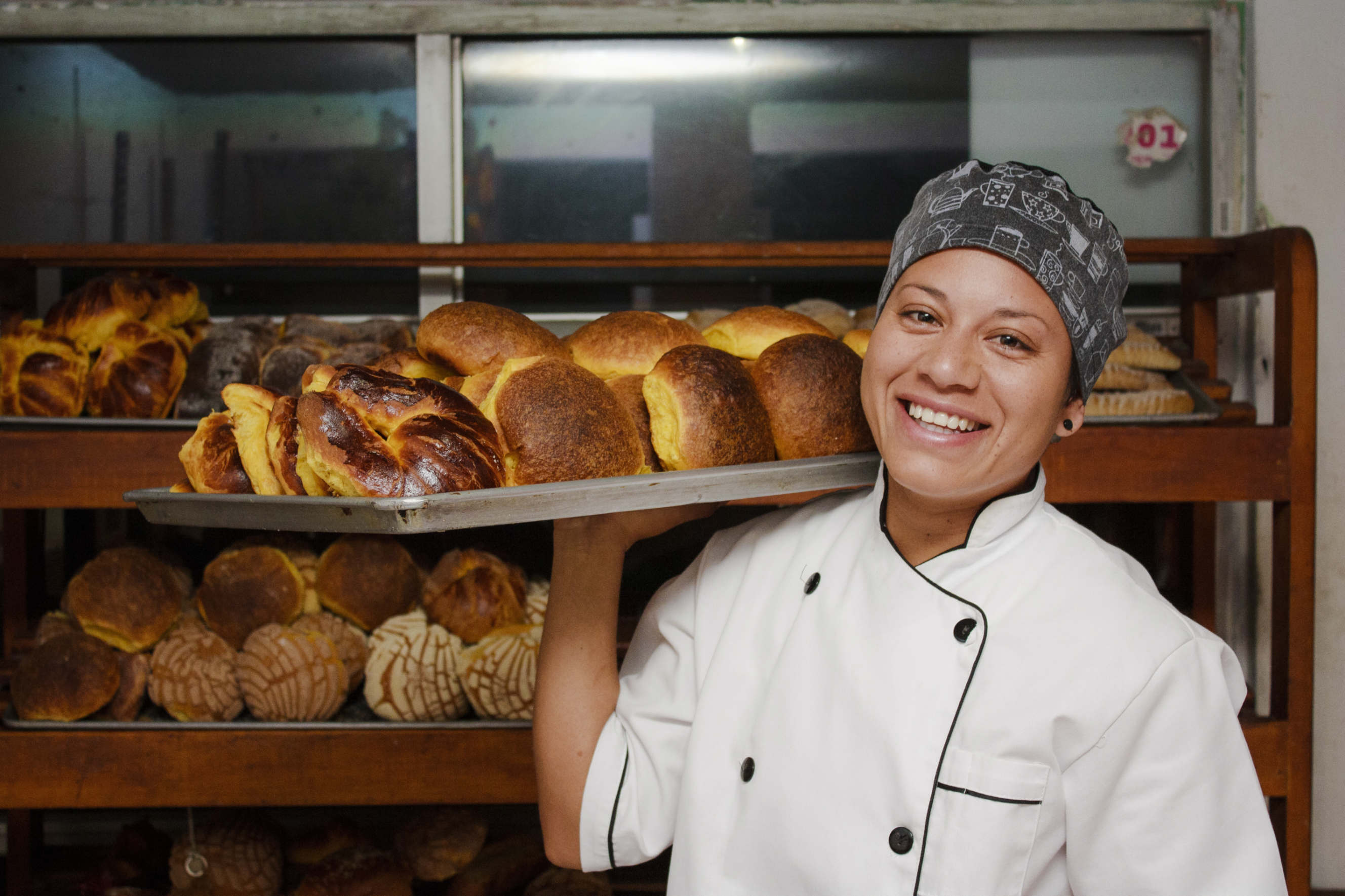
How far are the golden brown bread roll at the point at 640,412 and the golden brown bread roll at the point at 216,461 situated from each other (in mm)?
367

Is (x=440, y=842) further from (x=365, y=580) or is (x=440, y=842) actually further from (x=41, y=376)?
(x=41, y=376)

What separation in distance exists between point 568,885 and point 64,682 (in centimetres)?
93

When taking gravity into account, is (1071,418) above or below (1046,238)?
below

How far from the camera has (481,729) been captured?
1.57 meters

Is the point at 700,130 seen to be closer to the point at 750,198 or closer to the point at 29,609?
the point at 750,198

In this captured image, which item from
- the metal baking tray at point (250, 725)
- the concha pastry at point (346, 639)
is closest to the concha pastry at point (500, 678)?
the metal baking tray at point (250, 725)

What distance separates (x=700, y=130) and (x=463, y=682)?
1.35 m

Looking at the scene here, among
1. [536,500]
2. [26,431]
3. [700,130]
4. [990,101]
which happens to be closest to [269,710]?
[26,431]

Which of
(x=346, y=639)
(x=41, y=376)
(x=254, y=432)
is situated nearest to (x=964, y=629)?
(x=254, y=432)

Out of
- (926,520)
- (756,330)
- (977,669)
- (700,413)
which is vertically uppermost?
(756,330)

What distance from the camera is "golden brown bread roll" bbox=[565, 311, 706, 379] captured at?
1098 mm

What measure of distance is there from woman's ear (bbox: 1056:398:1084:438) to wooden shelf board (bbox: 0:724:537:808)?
1030mm

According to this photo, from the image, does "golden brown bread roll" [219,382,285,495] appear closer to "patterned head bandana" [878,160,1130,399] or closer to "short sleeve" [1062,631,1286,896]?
"patterned head bandana" [878,160,1130,399]

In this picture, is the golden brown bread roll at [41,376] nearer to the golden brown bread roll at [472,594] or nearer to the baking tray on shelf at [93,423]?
the baking tray on shelf at [93,423]
